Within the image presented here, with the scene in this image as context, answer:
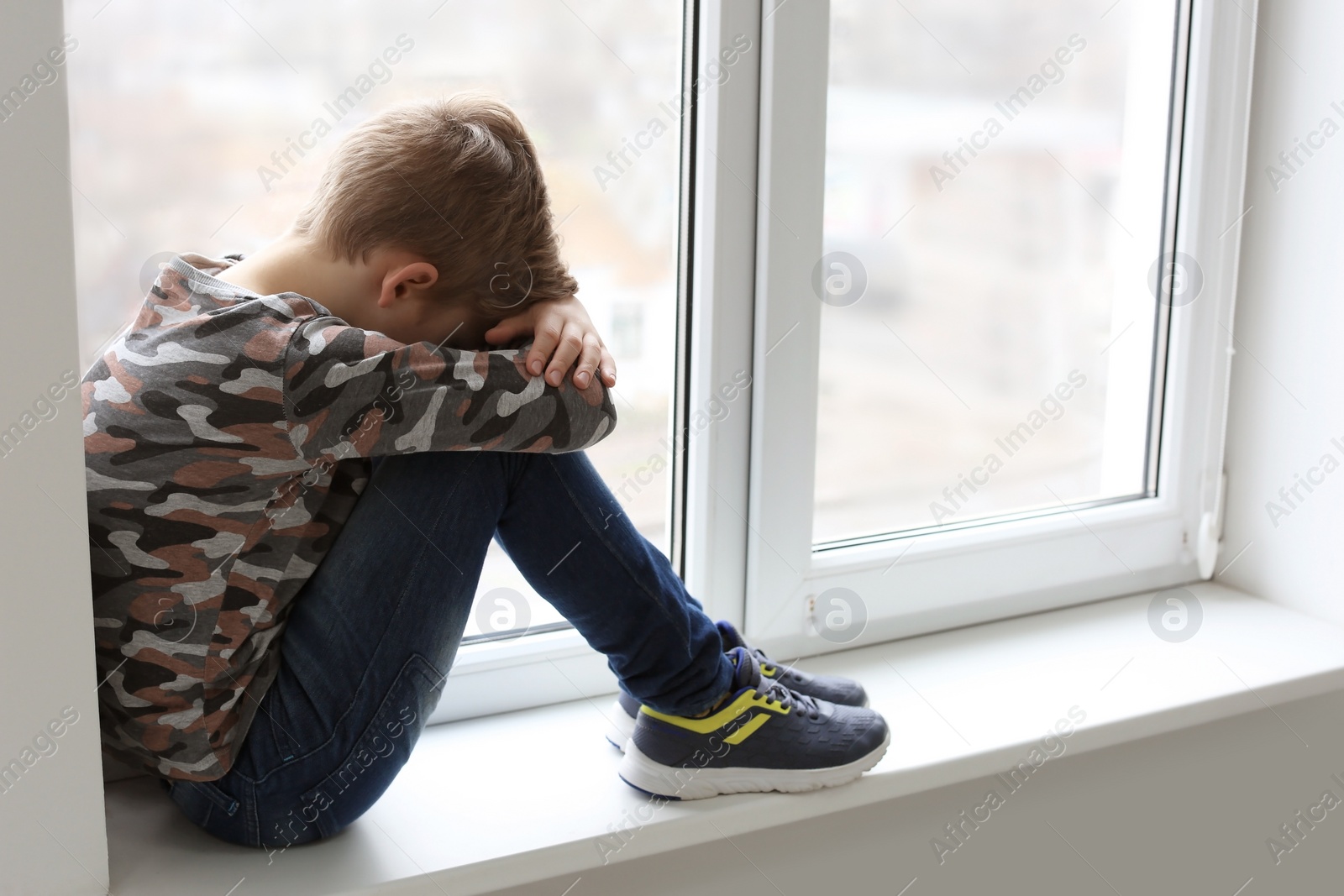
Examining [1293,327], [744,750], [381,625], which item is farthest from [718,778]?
[1293,327]

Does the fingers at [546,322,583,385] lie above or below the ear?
below

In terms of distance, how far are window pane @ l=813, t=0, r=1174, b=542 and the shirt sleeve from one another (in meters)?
0.47

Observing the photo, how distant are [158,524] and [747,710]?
1.66 ft

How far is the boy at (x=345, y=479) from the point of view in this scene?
821 millimetres

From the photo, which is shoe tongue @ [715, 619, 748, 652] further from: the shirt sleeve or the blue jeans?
the shirt sleeve

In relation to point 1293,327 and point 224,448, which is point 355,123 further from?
point 1293,327

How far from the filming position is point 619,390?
3.86 feet

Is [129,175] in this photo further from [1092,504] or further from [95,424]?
[1092,504]

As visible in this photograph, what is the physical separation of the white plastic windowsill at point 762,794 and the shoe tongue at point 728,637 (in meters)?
0.14

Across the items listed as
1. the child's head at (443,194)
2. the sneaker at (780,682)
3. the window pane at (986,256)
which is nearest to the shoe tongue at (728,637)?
the sneaker at (780,682)

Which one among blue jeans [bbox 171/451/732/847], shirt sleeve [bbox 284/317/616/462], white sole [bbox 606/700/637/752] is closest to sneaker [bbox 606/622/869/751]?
white sole [bbox 606/700/637/752]

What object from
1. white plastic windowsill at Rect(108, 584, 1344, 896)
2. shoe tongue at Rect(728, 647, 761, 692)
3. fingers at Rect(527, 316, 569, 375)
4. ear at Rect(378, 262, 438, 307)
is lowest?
white plastic windowsill at Rect(108, 584, 1344, 896)

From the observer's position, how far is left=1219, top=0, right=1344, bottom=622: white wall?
55.6 inches

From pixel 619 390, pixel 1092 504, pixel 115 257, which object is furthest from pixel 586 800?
pixel 1092 504
